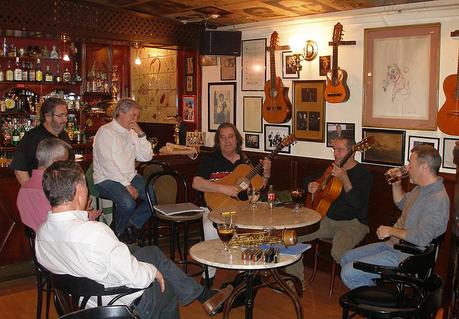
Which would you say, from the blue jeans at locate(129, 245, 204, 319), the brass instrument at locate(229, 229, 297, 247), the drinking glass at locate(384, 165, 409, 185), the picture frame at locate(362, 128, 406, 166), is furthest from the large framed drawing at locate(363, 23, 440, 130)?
the blue jeans at locate(129, 245, 204, 319)

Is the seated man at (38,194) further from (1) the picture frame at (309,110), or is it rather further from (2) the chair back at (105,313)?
(1) the picture frame at (309,110)

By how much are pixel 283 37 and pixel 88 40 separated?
204cm

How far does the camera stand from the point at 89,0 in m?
4.91

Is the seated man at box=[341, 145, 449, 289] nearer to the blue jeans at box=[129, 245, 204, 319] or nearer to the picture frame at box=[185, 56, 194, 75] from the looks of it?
the blue jeans at box=[129, 245, 204, 319]

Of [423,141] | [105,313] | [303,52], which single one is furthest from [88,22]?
[105,313]

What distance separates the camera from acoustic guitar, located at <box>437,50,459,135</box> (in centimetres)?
416

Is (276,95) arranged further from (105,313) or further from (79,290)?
(105,313)

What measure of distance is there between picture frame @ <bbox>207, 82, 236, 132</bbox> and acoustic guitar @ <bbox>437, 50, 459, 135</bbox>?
8.56 feet

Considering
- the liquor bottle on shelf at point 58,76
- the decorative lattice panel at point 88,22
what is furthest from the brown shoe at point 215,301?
the liquor bottle on shelf at point 58,76

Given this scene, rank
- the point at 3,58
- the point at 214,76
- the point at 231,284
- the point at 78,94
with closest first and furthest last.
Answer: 1. the point at 231,284
2. the point at 214,76
3. the point at 3,58
4. the point at 78,94

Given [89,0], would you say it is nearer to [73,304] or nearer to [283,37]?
[283,37]

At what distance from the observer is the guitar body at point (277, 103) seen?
555 centimetres

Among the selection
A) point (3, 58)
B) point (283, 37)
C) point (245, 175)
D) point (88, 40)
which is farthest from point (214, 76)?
point (3, 58)

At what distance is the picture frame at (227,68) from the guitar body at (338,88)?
1.46 metres
